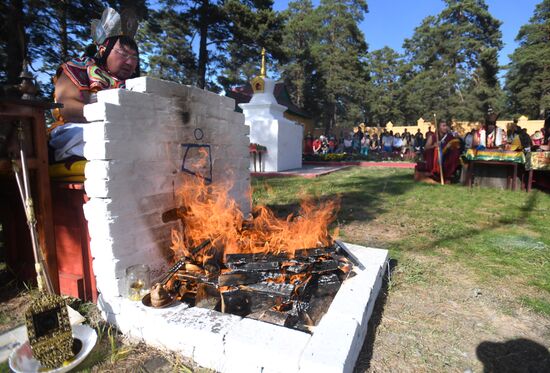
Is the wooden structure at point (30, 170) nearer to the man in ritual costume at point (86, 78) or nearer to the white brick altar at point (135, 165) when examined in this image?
the man in ritual costume at point (86, 78)

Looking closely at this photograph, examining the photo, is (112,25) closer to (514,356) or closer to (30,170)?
(30,170)

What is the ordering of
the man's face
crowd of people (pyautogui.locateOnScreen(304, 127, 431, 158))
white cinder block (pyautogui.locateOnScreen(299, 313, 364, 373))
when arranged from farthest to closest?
crowd of people (pyautogui.locateOnScreen(304, 127, 431, 158)) < the man's face < white cinder block (pyautogui.locateOnScreen(299, 313, 364, 373))

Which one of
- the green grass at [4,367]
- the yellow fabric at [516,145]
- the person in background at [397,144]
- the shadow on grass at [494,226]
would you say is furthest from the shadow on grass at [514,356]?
the person in background at [397,144]

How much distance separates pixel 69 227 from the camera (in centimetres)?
306

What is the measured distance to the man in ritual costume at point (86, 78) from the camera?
3.09 metres

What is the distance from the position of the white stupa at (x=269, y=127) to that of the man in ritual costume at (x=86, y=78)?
9.32 m

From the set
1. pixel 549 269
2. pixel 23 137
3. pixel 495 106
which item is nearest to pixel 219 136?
pixel 23 137

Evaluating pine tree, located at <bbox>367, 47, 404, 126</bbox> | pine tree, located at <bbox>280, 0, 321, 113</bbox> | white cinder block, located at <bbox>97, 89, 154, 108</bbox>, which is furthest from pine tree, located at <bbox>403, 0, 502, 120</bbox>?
white cinder block, located at <bbox>97, 89, 154, 108</bbox>

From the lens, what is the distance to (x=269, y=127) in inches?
525

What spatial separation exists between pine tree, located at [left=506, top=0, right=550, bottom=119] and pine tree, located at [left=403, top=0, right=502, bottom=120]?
2394mm

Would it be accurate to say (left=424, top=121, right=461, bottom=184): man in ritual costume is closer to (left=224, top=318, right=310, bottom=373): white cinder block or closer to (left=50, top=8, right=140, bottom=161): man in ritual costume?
(left=50, top=8, right=140, bottom=161): man in ritual costume

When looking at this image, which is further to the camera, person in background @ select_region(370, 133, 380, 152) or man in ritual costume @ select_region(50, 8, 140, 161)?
person in background @ select_region(370, 133, 380, 152)

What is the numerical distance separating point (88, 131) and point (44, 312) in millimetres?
1354

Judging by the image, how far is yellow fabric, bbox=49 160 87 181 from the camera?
2920 millimetres
